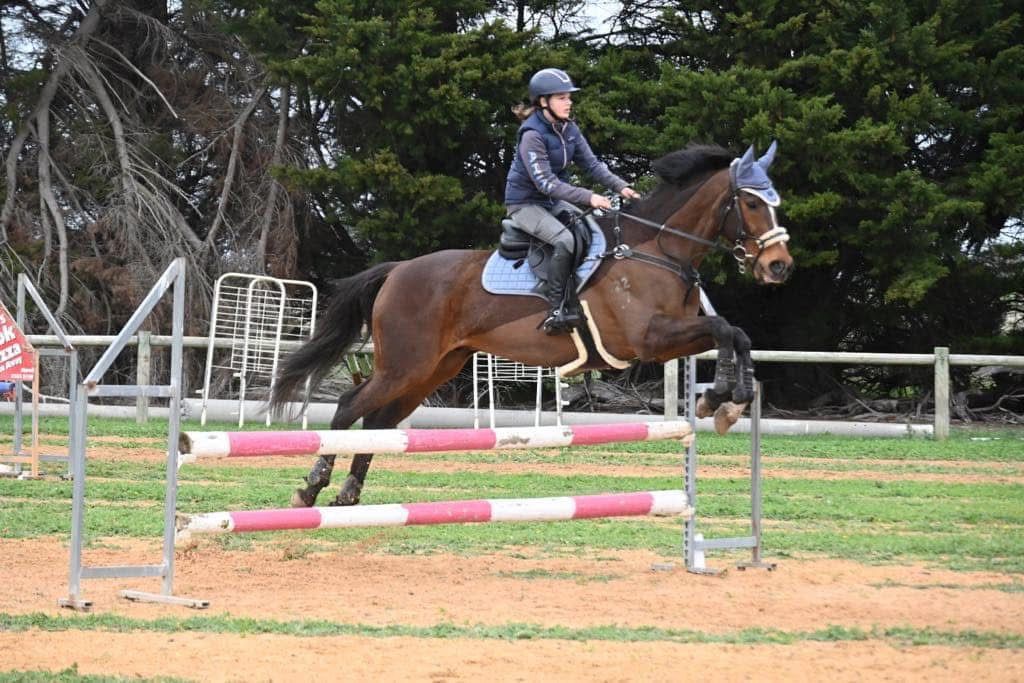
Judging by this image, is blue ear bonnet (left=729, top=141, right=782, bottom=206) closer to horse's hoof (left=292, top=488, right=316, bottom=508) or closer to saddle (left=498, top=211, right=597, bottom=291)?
saddle (left=498, top=211, right=597, bottom=291)

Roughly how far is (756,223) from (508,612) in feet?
9.52

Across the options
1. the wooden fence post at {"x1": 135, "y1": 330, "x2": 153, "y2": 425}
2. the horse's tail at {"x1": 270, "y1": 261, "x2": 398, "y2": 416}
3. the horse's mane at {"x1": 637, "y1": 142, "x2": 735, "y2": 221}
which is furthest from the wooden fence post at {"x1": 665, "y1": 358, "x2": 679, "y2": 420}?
the horse's mane at {"x1": 637, "y1": 142, "x2": 735, "y2": 221}

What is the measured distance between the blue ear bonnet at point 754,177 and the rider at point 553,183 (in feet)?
2.06

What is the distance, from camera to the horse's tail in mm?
9031

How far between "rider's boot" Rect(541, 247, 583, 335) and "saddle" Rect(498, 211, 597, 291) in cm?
9

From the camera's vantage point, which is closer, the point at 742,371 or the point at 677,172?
the point at 742,371

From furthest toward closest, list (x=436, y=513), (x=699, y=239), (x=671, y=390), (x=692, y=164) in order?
1. (x=671, y=390)
2. (x=692, y=164)
3. (x=699, y=239)
4. (x=436, y=513)

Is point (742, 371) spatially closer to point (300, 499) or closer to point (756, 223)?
point (756, 223)

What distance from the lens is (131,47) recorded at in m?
21.5

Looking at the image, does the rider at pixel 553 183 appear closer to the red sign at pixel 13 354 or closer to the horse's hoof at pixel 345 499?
the horse's hoof at pixel 345 499

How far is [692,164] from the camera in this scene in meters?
8.06

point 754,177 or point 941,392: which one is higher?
point 754,177

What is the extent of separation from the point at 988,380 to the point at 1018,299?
158 centimetres

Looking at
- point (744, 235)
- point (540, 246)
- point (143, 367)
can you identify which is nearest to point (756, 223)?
point (744, 235)
